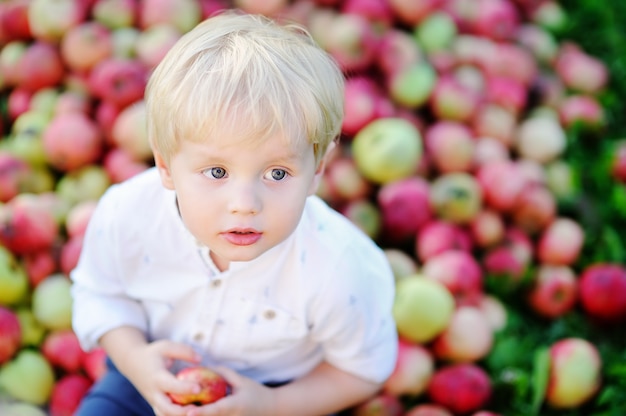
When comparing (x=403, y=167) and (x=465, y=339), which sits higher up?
(x=403, y=167)

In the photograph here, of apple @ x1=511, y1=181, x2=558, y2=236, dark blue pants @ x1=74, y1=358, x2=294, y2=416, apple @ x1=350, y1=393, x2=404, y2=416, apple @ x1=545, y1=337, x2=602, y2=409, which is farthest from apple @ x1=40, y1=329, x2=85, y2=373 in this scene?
apple @ x1=511, y1=181, x2=558, y2=236

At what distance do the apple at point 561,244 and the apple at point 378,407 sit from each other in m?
0.63

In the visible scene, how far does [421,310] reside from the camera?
5.38ft

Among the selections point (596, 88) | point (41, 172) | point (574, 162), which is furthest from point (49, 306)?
point (596, 88)

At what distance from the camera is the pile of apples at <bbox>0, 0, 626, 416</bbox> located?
1.64 meters

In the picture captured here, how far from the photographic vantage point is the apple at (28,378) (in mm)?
1576

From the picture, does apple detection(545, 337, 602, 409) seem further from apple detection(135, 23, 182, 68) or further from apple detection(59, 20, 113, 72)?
apple detection(59, 20, 113, 72)

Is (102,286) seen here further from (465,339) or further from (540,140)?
(540,140)

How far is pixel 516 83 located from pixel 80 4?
1346 millimetres

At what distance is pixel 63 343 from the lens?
1617mm

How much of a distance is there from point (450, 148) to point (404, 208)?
0.87 ft

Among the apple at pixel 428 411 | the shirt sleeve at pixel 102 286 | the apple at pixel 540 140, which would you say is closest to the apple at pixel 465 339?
the apple at pixel 428 411

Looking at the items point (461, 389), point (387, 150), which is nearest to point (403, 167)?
point (387, 150)

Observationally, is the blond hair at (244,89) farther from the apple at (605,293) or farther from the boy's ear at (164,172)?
the apple at (605,293)
